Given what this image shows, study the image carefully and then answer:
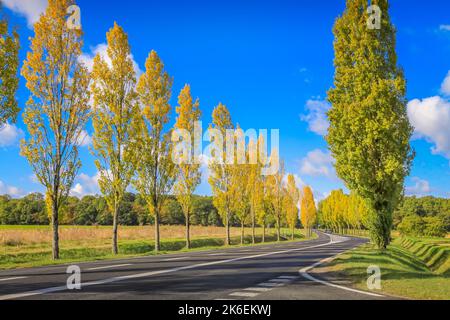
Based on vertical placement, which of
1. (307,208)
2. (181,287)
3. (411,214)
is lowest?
(411,214)

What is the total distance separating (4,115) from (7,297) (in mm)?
10191

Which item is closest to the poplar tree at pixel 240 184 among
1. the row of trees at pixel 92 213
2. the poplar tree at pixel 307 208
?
the row of trees at pixel 92 213

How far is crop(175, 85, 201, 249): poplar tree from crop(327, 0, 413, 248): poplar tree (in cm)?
1607

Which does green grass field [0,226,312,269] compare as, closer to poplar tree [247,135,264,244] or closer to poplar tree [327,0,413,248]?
poplar tree [247,135,264,244]

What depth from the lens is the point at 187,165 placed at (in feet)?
113

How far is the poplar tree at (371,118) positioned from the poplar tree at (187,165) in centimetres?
1607

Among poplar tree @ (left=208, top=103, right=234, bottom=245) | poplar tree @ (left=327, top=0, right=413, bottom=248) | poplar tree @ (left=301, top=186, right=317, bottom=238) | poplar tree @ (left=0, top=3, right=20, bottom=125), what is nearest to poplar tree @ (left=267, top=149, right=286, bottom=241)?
poplar tree @ (left=208, top=103, right=234, bottom=245)

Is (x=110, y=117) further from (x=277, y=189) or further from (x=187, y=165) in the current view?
(x=277, y=189)

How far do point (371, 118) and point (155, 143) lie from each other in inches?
674

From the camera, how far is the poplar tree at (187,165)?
3456cm

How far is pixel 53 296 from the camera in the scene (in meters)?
8.20

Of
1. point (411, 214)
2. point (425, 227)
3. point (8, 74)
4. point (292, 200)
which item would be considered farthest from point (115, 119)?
point (411, 214)
